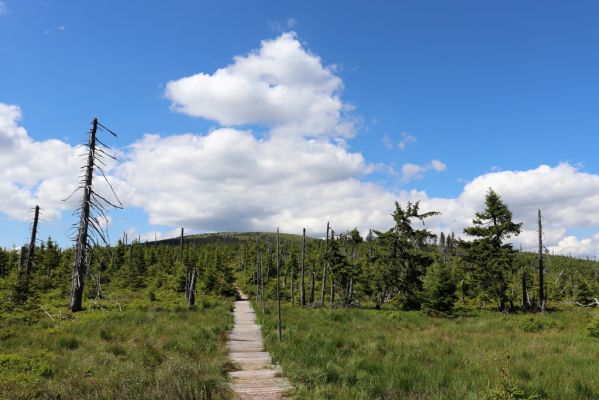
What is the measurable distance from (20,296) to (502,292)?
34757 millimetres

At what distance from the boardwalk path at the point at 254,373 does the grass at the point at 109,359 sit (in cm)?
36

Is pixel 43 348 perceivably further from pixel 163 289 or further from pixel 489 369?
pixel 163 289

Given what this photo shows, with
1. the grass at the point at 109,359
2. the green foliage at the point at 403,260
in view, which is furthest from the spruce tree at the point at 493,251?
the grass at the point at 109,359

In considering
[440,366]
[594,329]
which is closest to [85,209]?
[440,366]

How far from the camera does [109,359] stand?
9992 mm

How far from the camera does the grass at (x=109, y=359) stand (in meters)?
7.21

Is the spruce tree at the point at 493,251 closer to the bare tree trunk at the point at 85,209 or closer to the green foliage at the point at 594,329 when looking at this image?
the green foliage at the point at 594,329

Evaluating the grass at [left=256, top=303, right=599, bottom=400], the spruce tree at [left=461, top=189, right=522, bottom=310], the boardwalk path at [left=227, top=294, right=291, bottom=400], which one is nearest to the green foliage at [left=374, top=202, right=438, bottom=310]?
the spruce tree at [left=461, top=189, right=522, bottom=310]

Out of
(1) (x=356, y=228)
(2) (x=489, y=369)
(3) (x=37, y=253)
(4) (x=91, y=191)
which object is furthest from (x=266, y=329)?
(3) (x=37, y=253)

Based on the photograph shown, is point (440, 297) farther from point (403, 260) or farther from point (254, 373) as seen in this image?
point (254, 373)

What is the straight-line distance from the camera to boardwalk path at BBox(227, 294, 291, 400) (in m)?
7.72

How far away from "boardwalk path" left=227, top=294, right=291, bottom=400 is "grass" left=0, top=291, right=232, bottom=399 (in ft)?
1.17

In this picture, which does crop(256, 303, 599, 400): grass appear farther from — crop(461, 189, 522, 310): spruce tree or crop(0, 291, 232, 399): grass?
crop(461, 189, 522, 310): spruce tree

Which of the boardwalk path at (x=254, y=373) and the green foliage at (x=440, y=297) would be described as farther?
the green foliage at (x=440, y=297)
